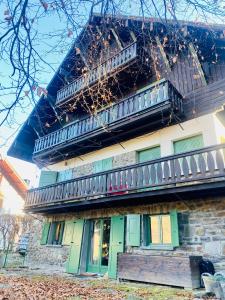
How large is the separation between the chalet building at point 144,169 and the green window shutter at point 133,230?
36 mm

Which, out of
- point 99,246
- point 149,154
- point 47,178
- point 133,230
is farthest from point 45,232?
point 149,154

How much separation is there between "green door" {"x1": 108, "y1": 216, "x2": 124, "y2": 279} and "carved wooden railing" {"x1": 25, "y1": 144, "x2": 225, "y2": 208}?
3.98ft

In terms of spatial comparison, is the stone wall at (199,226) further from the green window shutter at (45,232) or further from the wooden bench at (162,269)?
the green window shutter at (45,232)

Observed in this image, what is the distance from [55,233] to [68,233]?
1.48 m

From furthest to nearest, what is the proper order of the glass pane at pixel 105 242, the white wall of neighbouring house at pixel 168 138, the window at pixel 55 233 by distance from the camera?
1. the window at pixel 55 233
2. the glass pane at pixel 105 242
3. the white wall of neighbouring house at pixel 168 138

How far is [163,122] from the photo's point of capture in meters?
9.63

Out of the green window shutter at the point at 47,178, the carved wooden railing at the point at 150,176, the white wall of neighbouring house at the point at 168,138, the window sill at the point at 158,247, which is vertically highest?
the white wall of neighbouring house at the point at 168,138

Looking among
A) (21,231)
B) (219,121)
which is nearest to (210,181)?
(219,121)

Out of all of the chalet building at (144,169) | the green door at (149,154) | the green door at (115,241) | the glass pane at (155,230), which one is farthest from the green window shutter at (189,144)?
the green door at (115,241)

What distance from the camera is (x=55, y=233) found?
12.2m

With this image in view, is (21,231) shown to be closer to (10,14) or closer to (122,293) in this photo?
(122,293)

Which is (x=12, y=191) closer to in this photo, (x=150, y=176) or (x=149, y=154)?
(x=149, y=154)

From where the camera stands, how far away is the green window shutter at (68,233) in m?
10.9

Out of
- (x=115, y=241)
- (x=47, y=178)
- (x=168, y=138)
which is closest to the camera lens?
(x=115, y=241)
